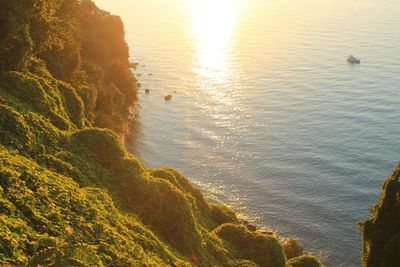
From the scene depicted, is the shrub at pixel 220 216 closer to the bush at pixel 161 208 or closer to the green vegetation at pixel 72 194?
the green vegetation at pixel 72 194

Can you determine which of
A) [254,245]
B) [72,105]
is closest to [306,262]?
[254,245]

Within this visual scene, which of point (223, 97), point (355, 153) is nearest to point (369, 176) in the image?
point (355, 153)

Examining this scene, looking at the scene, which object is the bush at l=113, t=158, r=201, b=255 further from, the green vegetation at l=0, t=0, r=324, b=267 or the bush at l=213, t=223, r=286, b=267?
the bush at l=213, t=223, r=286, b=267

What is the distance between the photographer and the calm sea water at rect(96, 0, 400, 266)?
72188 millimetres

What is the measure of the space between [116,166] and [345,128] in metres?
78.2

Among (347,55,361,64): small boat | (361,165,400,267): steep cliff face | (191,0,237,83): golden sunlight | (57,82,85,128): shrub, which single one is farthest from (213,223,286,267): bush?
(347,55,361,64): small boat

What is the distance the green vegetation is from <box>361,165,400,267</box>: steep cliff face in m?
9.18

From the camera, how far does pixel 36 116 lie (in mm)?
25484

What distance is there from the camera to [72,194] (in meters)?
19.7

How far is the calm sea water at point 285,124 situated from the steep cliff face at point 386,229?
26552 millimetres

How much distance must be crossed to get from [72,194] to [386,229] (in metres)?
27.2

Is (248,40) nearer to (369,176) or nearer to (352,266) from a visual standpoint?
(369,176)

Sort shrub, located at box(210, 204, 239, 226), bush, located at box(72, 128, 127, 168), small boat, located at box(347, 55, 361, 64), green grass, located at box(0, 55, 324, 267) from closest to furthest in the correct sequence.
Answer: green grass, located at box(0, 55, 324, 267)
bush, located at box(72, 128, 127, 168)
shrub, located at box(210, 204, 239, 226)
small boat, located at box(347, 55, 361, 64)

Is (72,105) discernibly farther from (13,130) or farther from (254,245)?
(254,245)
